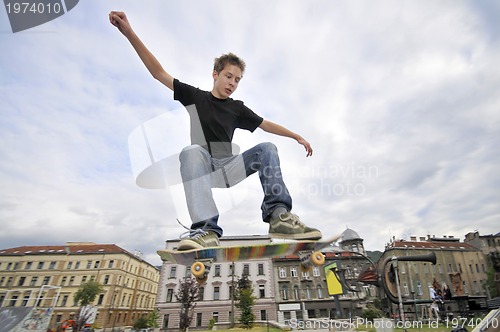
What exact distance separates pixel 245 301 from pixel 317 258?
30.9 m

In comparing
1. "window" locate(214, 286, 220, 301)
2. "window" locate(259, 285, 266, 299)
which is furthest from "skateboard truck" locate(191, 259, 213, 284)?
"window" locate(259, 285, 266, 299)

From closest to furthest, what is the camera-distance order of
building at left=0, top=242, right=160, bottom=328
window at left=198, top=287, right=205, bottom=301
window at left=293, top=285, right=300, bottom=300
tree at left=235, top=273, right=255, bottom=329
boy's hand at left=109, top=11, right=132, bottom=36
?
boy's hand at left=109, top=11, right=132, bottom=36, tree at left=235, top=273, right=255, bottom=329, window at left=198, top=287, right=205, bottom=301, window at left=293, top=285, right=300, bottom=300, building at left=0, top=242, right=160, bottom=328

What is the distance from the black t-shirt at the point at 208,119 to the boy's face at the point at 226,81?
0.09 meters

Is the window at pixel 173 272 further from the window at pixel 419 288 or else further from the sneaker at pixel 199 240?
the sneaker at pixel 199 240

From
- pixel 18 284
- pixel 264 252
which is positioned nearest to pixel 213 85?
pixel 264 252

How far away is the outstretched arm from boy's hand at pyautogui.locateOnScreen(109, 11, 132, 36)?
1875 millimetres

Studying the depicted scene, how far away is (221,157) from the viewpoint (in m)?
2.91

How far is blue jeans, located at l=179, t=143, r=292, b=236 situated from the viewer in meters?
2.48

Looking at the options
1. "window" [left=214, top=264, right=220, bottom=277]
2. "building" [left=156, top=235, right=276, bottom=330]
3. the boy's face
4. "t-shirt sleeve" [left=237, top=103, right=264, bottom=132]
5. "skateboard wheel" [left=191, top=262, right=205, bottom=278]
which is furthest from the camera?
"window" [left=214, top=264, right=220, bottom=277]

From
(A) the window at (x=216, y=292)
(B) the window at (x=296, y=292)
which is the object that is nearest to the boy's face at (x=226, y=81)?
(A) the window at (x=216, y=292)

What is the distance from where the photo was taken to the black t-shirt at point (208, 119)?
288 centimetres

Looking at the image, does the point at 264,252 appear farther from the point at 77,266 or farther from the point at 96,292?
the point at 77,266

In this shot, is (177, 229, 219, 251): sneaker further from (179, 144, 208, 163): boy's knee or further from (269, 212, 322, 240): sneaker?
(179, 144, 208, 163): boy's knee

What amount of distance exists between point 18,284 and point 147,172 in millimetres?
57250
